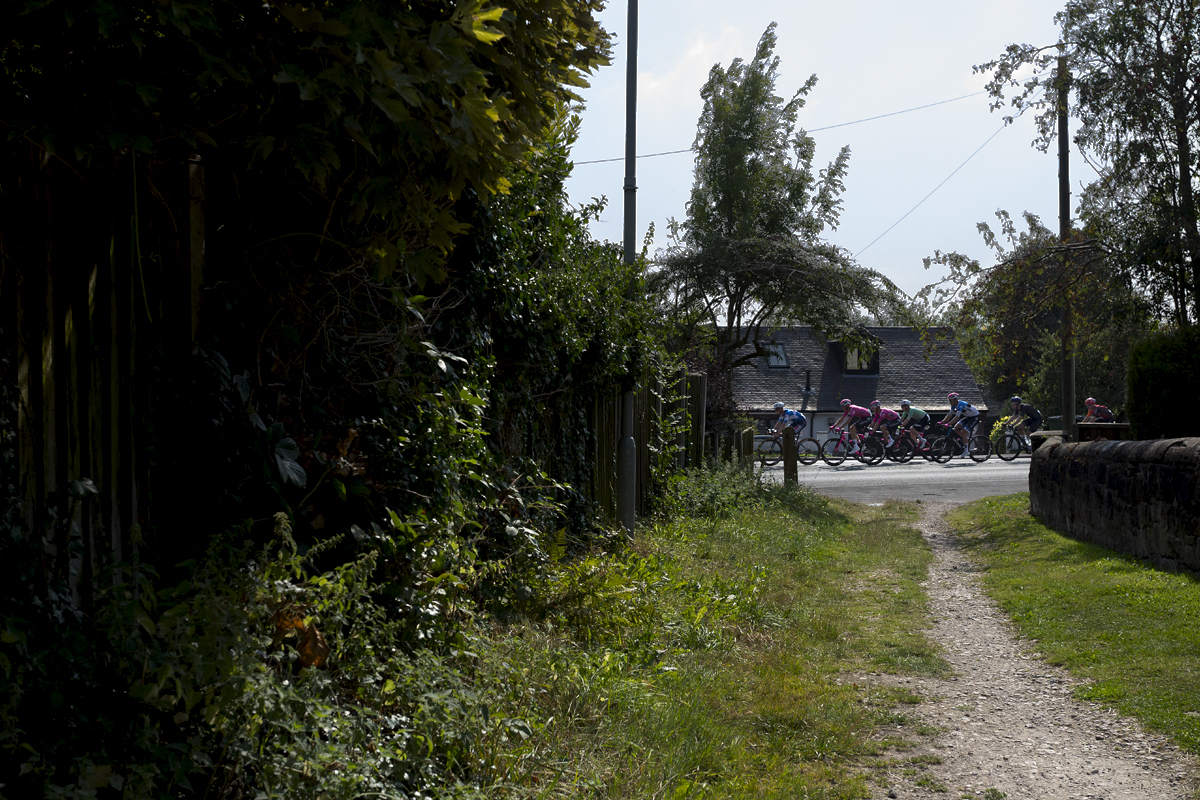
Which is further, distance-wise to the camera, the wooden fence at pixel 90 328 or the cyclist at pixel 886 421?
the cyclist at pixel 886 421

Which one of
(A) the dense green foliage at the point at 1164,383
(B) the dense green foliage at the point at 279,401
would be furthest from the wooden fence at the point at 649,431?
(A) the dense green foliage at the point at 1164,383

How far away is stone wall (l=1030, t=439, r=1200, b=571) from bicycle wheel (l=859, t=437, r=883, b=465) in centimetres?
1591

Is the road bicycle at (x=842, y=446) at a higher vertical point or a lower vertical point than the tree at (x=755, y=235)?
lower

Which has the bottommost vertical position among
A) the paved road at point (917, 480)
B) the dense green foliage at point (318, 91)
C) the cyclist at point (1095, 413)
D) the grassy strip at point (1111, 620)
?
the paved road at point (917, 480)

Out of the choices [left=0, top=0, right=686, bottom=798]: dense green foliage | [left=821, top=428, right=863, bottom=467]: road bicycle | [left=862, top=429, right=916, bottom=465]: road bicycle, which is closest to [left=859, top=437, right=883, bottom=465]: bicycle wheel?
[left=862, top=429, right=916, bottom=465]: road bicycle

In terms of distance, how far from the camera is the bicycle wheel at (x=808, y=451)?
1043 inches

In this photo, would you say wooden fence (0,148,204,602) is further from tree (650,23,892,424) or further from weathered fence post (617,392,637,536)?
tree (650,23,892,424)

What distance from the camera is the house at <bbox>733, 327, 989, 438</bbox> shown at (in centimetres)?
4191

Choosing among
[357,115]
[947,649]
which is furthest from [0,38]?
[947,649]

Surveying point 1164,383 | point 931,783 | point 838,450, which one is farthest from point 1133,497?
point 838,450

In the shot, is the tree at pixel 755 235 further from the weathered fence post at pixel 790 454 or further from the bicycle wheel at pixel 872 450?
the bicycle wheel at pixel 872 450

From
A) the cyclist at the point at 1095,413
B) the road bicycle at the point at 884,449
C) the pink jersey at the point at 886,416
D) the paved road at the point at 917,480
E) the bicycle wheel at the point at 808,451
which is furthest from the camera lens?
the pink jersey at the point at 886,416

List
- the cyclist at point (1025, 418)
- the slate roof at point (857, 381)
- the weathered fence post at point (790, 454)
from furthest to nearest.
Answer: the slate roof at point (857, 381) < the cyclist at point (1025, 418) < the weathered fence post at point (790, 454)

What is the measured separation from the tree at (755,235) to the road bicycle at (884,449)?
10797mm
